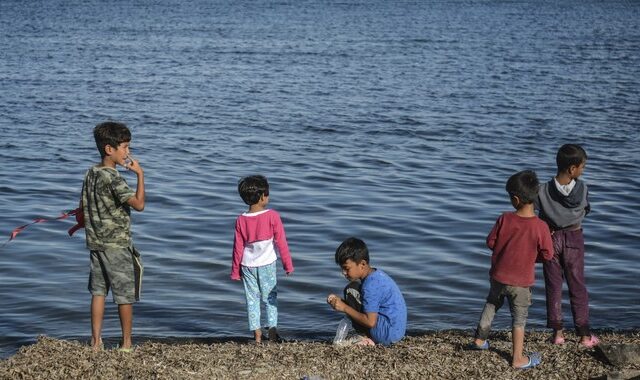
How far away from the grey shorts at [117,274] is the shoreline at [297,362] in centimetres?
41

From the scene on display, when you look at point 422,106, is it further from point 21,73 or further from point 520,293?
point 520,293

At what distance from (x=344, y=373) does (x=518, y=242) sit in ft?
5.03

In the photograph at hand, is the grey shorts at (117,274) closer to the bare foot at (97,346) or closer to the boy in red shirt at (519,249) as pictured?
the bare foot at (97,346)

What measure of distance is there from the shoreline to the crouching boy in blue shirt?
0.53 ft

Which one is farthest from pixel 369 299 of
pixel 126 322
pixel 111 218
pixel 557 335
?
pixel 111 218

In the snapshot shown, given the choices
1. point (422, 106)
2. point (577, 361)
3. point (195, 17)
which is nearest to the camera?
point (577, 361)

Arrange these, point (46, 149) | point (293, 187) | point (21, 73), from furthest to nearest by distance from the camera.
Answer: point (21, 73), point (46, 149), point (293, 187)

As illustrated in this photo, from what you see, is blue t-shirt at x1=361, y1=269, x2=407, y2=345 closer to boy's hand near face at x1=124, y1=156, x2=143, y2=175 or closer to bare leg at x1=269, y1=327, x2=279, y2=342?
bare leg at x1=269, y1=327, x2=279, y2=342

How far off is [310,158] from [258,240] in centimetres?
1079

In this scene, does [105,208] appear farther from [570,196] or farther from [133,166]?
[570,196]

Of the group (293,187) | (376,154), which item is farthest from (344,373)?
(376,154)

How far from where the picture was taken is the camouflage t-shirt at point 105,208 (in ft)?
23.0

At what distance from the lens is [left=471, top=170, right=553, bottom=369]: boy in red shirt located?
692 cm

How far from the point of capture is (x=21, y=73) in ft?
102
